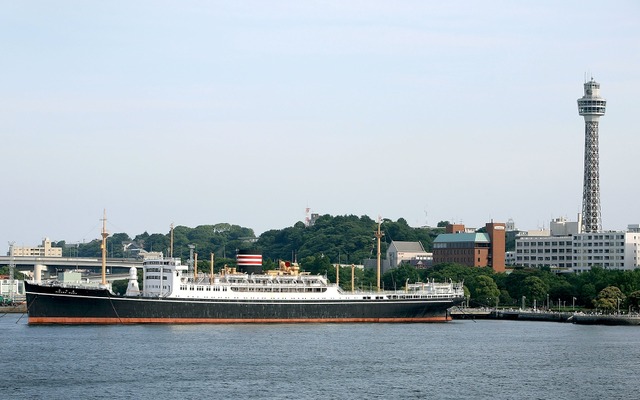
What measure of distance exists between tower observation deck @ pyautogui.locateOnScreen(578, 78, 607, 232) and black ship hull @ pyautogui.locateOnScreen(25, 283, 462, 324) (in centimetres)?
8517

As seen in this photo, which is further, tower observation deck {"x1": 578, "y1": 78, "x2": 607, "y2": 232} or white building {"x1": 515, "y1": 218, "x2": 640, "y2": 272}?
tower observation deck {"x1": 578, "y1": 78, "x2": 607, "y2": 232}

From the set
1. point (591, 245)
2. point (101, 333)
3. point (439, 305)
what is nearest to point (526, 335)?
point (439, 305)

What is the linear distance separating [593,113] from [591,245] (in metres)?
31.1

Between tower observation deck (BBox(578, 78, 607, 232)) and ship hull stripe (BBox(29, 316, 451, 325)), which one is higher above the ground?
tower observation deck (BBox(578, 78, 607, 232))

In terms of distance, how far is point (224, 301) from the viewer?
102 meters

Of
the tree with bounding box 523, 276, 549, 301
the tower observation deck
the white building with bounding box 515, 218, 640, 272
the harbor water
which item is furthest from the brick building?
the harbor water

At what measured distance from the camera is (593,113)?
195375 millimetres

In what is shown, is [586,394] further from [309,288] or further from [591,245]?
[591,245]

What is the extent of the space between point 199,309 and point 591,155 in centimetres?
11093

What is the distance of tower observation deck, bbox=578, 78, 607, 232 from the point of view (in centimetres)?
19025

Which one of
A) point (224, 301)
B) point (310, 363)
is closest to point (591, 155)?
point (224, 301)

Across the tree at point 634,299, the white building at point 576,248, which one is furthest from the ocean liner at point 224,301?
the white building at point 576,248

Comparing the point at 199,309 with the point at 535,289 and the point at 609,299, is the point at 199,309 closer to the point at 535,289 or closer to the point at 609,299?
the point at 609,299

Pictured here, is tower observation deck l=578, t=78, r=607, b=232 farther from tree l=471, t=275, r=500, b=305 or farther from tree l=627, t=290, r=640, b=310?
tree l=627, t=290, r=640, b=310
